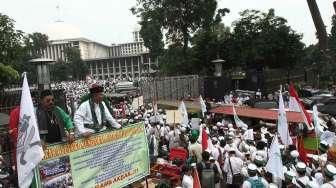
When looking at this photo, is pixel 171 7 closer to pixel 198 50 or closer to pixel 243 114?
pixel 198 50

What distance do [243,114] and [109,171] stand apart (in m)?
14.5

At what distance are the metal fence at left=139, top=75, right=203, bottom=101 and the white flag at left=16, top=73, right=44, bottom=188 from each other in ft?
81.1

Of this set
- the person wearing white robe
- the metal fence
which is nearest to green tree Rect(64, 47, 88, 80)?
the metal fence

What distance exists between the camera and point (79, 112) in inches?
295

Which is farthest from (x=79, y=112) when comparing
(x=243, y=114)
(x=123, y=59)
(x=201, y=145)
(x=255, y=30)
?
(x=123, y=59)

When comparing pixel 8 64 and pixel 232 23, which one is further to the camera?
pixel 232 23

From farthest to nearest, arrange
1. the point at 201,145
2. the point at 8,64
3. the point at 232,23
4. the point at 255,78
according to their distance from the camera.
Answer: the point at 232,23 < the point at 255,78 < the point at 8,64 < the point at 201,145

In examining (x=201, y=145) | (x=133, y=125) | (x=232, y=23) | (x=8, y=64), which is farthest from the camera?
(x=232, y=23)

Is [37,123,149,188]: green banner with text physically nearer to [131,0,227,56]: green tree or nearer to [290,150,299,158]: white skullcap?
[290,150,299,158]: white skullcap

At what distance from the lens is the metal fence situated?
3162 centimetres

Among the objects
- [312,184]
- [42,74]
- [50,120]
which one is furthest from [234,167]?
[42,74]

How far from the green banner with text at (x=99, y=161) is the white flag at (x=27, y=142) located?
493 mm

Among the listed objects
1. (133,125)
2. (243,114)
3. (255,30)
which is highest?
(255,30)

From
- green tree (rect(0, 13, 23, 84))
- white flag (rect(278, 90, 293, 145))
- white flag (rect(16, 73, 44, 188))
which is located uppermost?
green tree (rect(0, 13, 23, 84))
